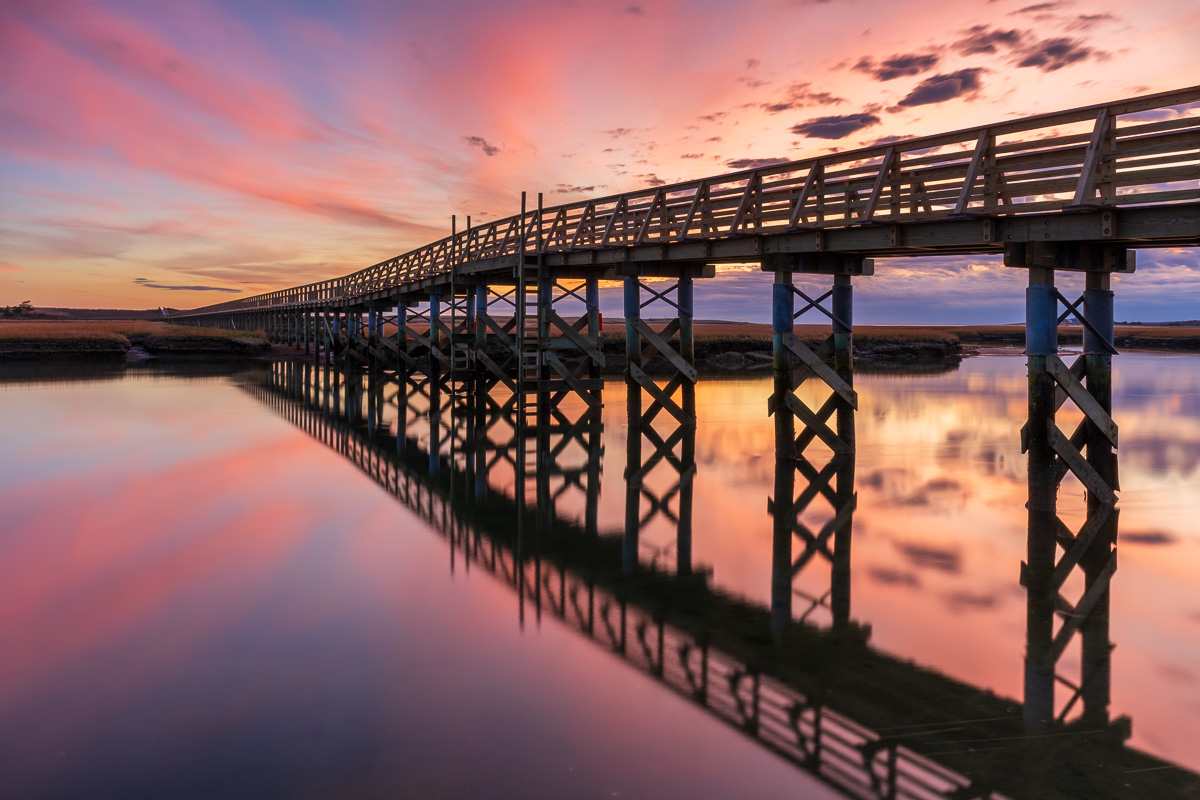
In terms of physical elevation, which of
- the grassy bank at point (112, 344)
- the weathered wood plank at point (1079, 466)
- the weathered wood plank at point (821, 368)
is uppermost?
the grassy bank at point (112, 344)

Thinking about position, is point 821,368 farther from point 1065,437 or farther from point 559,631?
point 559,631

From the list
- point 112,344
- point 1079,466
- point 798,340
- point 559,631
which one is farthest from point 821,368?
point 112,344

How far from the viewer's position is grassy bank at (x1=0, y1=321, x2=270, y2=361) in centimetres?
5038

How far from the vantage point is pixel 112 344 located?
176ft

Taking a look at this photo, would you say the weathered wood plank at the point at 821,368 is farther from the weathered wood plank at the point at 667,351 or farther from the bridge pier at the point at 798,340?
the weathered wood plank at the point at 667,351

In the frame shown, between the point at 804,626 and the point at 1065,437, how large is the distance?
21.9 feet

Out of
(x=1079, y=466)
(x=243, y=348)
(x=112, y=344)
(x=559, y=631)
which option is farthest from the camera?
(x=243, y=348)

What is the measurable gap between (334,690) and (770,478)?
9894 mm

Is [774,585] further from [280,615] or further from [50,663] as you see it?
[50,663]

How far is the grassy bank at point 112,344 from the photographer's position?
50375 mm

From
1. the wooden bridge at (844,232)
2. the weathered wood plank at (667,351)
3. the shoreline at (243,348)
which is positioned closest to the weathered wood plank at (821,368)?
the wooden bridge at (844,232)

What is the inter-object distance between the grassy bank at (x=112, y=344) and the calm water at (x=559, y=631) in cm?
4308

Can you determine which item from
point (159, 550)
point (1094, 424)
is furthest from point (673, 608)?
point (1094, 424)

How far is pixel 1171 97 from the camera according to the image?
9805mm
